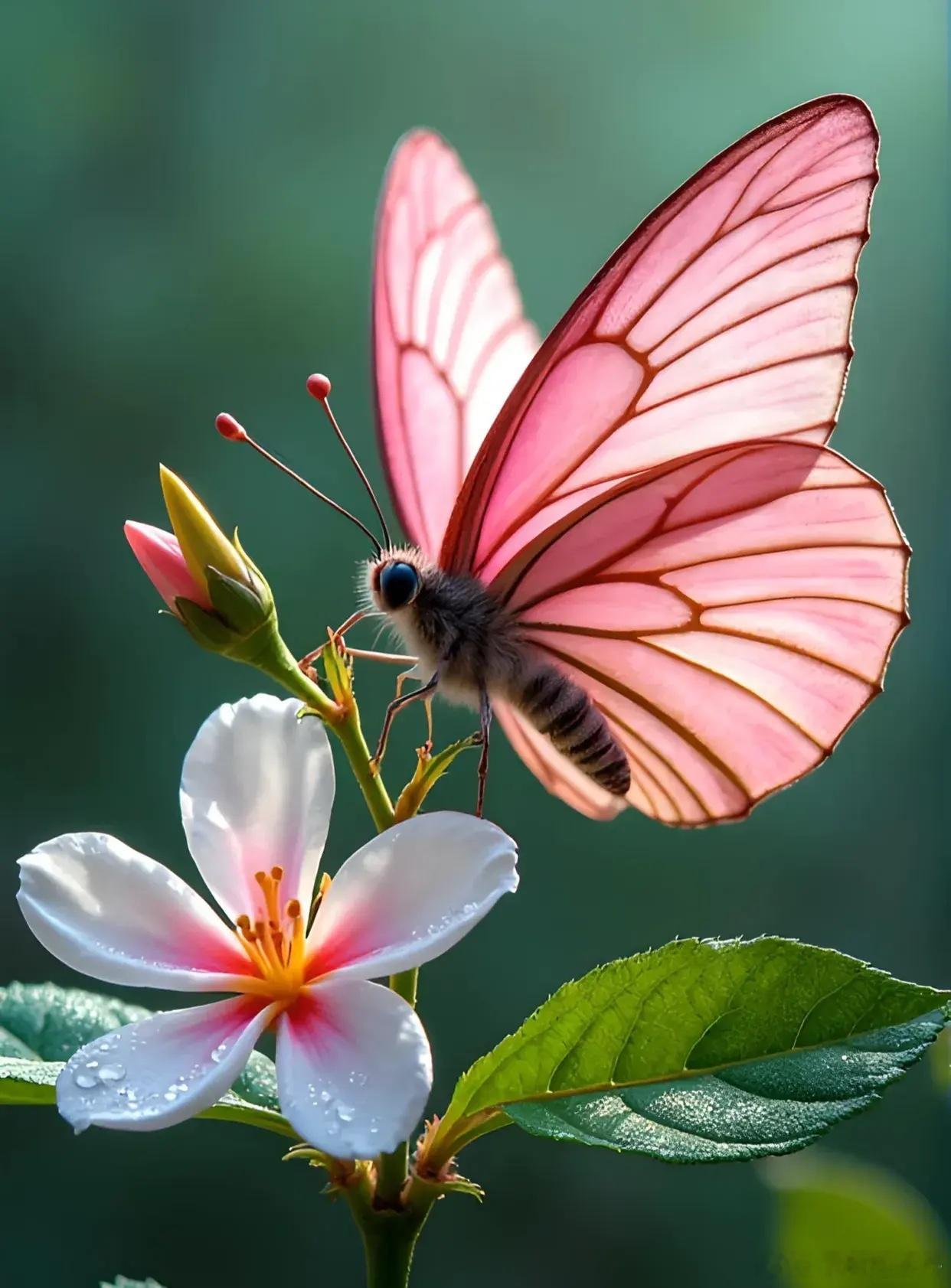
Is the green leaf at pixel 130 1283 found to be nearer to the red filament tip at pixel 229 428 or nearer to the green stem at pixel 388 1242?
the green stem at pixel 388 1242

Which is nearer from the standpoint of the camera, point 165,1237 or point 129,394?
point 165,1237

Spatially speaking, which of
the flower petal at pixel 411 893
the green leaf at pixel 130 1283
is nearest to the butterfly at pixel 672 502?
the flower petal at pixel 411 893

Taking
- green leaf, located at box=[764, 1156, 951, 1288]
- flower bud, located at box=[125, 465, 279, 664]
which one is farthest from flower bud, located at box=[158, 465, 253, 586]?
green leaf, located at box=[764, 1156, 951, 1288]

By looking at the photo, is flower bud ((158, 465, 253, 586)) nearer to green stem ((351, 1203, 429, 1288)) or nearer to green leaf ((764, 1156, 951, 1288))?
green stem ((351, 1203, 429, 1288))

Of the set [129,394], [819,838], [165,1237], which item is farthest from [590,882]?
[129,394]

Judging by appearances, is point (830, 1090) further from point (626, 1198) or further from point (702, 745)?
point (626, 1198)

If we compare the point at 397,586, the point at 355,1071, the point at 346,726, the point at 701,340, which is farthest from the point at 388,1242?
the point at 701,340

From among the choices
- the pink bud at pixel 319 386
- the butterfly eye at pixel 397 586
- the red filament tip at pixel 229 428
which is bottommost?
the butterfly eye at pixel 397 586
